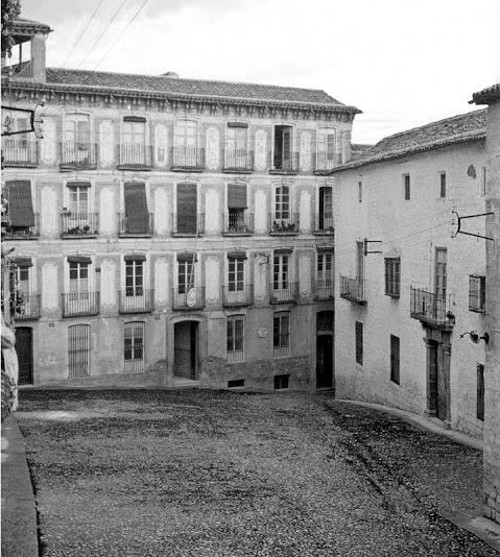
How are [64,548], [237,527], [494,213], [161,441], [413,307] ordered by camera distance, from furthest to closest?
1. [413,307]
2. [161,441]
3. [494,213]
4. [237,527]
5. [64,548]

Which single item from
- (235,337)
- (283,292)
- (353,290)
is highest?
(353,290)

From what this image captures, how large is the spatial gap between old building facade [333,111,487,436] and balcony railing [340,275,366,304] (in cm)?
4

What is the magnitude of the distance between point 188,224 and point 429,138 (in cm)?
1304

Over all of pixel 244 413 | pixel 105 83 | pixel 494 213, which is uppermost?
pixel 105 83

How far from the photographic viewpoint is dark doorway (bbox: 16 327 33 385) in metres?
35.1

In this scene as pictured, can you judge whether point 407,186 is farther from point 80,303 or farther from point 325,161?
point 80,303

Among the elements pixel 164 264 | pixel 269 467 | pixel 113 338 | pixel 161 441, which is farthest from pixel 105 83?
pixel 269 467

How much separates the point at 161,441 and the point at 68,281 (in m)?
14.9

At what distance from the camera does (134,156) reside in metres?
36.5

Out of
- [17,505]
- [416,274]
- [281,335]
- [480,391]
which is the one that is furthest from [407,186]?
[17,505]

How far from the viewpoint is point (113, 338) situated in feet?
120

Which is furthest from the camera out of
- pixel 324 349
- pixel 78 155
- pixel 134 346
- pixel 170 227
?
pixel 324 349

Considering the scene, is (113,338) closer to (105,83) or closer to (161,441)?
(105,83)

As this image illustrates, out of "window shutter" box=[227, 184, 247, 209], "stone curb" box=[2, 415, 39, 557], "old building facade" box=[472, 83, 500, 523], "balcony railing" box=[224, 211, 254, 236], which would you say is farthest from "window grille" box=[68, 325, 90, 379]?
"old building facade" box=[472, 83, 500, 523]
